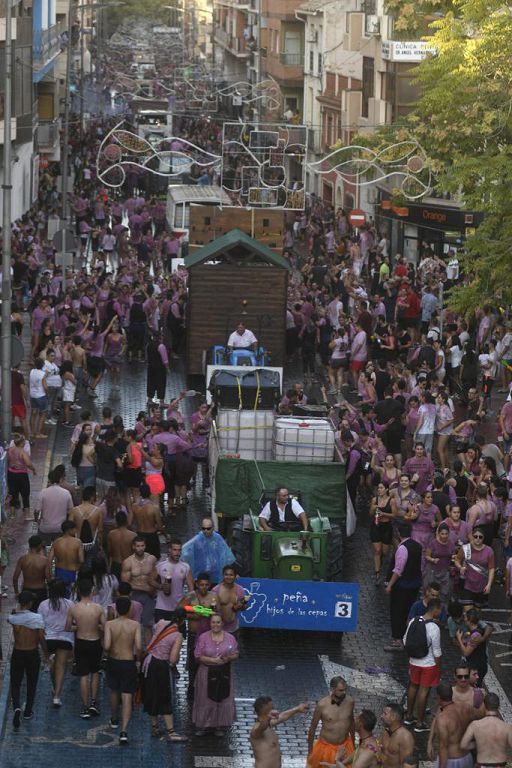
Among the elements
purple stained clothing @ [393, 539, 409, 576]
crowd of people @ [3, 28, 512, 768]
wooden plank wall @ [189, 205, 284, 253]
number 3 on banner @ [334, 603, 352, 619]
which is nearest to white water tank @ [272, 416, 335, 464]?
crowd of people @ [3, 28, 512, 768]

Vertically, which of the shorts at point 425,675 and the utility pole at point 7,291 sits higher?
the utility pole at point 7,291

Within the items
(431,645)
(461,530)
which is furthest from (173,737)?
(461,530)

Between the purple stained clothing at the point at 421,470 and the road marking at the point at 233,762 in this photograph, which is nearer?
the road marking at the point at 233,762

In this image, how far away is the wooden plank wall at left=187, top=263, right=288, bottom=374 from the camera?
3259 centimetres

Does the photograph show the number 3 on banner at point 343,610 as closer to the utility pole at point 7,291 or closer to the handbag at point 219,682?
the handbag at point 219,682

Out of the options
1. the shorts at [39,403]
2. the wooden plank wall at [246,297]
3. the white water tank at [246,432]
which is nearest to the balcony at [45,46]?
the wooden plank wall at [246,297]

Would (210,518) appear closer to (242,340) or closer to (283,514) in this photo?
(283,514)

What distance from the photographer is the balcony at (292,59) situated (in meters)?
81.0

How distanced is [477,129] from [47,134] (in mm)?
33610

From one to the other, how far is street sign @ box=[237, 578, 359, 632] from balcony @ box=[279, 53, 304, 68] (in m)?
64.7

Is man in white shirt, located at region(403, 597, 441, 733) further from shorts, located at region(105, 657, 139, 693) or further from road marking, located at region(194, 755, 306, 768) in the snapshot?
shorts, located at region(105, 657, 139, 693)

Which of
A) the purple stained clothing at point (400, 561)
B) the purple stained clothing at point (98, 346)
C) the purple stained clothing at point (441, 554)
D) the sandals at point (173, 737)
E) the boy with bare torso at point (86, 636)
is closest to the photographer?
the sandals at point (173, 737)

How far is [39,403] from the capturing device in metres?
27.3

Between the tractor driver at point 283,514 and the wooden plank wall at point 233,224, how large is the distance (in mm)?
18834
